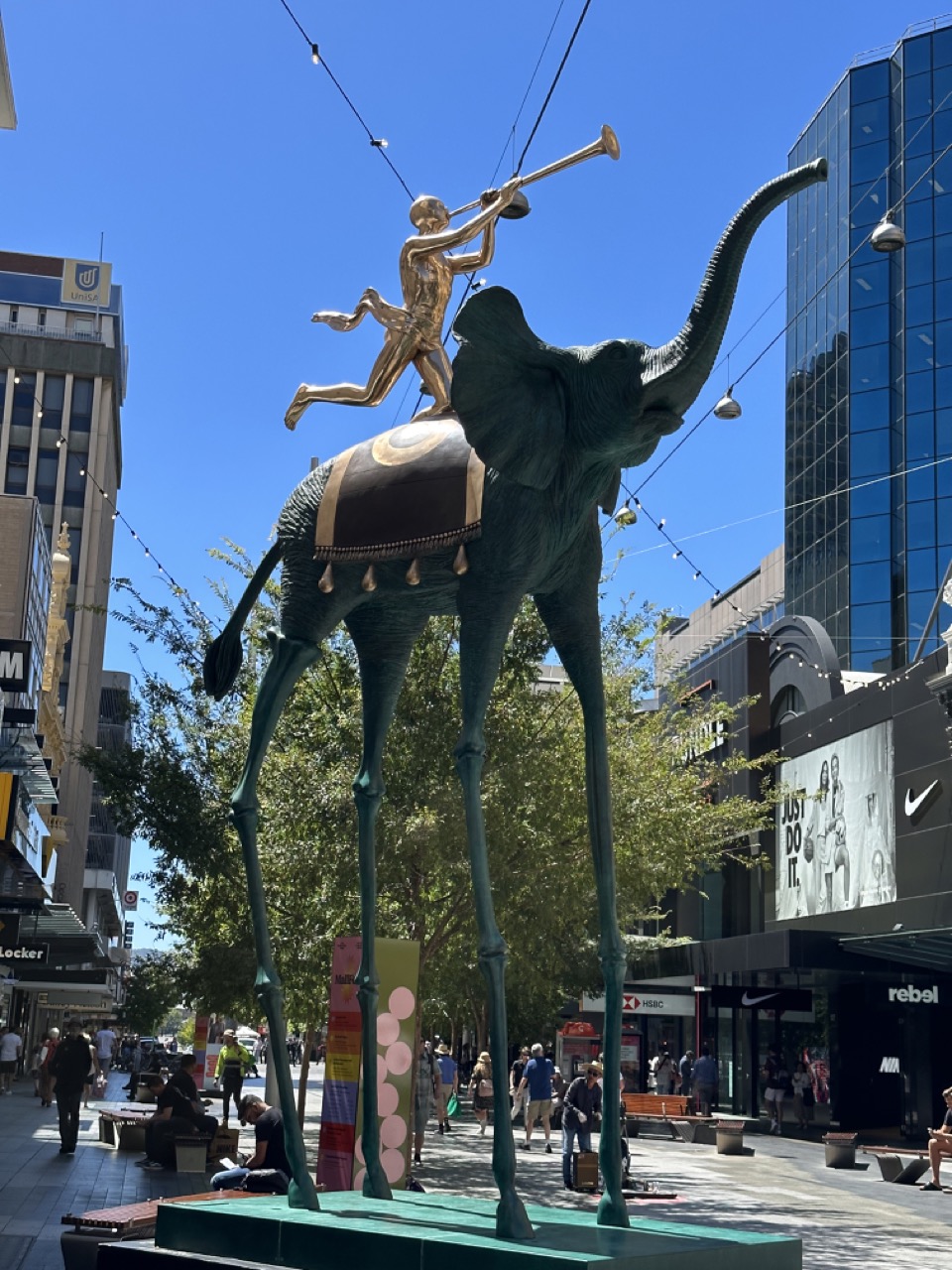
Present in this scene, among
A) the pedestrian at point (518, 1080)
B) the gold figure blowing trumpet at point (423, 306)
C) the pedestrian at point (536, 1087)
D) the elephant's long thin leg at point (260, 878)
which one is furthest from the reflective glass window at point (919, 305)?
the elephant's long thin leg at point (260, 878)

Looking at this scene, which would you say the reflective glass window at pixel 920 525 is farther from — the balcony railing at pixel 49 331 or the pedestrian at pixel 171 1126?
the balcony railing at pixel 49 331

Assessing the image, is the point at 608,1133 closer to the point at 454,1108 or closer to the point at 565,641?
the point at 565,641

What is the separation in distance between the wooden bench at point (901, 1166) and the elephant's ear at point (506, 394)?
17823mm

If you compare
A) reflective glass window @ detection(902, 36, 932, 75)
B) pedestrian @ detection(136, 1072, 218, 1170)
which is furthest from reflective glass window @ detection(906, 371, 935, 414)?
pedestrian @ detection(136, 1072, 218, 1170)

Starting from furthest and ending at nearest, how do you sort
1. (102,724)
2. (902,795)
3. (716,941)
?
(102,724) → (716,941) → (902,795)

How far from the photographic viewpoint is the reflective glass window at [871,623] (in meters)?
58.2

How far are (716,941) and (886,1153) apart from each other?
14.1 metres

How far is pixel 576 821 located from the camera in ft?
59.6

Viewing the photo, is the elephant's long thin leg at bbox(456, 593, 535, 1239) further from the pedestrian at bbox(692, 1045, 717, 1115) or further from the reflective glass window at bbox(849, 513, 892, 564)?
the reflective glass window at bbox(849, 513, 892, 564)

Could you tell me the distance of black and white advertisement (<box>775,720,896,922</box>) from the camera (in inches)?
1192

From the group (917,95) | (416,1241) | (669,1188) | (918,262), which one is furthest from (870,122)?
(416,1241)

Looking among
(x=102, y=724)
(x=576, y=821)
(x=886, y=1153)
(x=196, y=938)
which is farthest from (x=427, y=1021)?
(x=102, y=724)

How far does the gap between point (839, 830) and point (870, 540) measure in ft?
94.5

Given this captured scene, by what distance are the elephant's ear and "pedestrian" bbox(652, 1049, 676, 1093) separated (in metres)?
34.5
